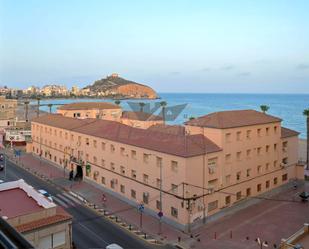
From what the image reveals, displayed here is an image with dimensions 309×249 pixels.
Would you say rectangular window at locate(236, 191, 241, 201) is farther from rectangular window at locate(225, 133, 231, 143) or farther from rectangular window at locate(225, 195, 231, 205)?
rectangular window at locate(225, 133, 231, 143)

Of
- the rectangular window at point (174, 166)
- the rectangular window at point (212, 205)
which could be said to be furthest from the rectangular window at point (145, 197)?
the rectangular window at point (212, 205)

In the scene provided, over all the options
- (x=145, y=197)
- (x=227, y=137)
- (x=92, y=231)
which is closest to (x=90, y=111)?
(x=145, y=197)

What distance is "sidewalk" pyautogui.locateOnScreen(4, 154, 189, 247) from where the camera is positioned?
27.1m

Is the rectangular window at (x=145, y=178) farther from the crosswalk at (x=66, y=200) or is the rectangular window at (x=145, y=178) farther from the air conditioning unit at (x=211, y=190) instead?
the crosswalk at (x=66, y=200)

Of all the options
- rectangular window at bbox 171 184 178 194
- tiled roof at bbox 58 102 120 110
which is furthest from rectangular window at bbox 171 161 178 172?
tiled roof at bbox 58 102 120 110

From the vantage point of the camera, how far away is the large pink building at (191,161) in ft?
94.3

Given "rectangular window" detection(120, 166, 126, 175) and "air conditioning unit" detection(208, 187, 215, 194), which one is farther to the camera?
"rectangular window" detection(120, 166, 126, 175)

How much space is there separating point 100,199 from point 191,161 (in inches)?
468

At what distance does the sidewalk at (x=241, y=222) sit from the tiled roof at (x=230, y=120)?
834 centimetres

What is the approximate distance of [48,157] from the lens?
5206 cm

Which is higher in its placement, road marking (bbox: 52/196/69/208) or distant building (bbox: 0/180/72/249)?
distant building (bbox: 0/180/72/249)

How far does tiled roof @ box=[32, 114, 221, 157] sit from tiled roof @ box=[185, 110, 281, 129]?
1814 millimetres

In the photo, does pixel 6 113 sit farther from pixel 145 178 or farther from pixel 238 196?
pixel 238 196

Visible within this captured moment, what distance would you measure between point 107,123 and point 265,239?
2388 cm
